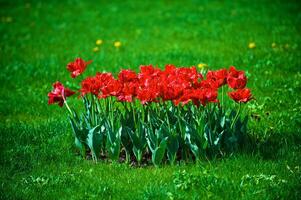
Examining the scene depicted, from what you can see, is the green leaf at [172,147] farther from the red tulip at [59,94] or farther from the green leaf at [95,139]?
the red tulip at [59,94]

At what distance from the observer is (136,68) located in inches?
359

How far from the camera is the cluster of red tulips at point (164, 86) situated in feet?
16.9

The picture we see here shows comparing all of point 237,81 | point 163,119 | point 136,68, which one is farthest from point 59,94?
point 136,68

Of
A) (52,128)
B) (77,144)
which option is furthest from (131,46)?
(77,144)

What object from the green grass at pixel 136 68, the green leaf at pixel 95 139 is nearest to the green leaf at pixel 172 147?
the green grass at pixel 136 68

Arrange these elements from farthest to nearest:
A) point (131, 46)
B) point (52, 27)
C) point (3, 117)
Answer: point (52, 27) → point (131, 46) → point (3, 117)

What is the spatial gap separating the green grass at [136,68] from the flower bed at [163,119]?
0.19 m

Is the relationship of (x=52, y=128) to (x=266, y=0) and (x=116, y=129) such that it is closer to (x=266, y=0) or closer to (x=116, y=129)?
(x=116, y=129)

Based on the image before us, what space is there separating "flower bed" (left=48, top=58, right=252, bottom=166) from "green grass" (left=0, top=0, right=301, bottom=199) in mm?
190

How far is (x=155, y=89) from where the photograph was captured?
5184 millimetres

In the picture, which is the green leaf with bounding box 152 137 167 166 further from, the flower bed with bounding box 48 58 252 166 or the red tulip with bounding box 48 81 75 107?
the red tulip with bounding box 48 81 75 107

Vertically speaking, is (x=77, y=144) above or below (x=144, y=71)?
below

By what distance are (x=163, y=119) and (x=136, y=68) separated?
3601 millimetres

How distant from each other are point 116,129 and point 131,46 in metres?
5.47
